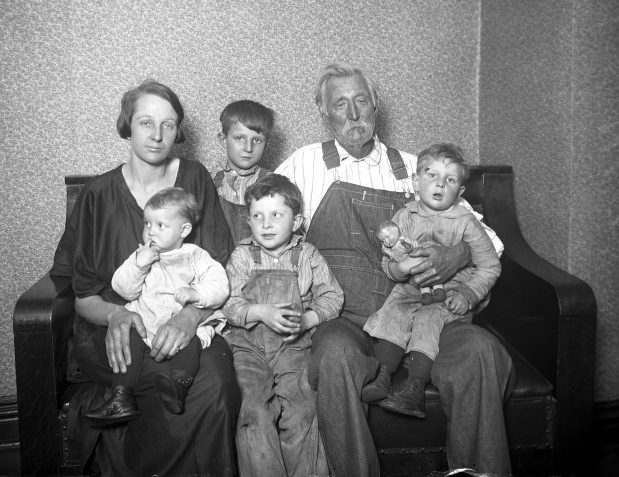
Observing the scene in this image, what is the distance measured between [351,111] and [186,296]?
3.61ft

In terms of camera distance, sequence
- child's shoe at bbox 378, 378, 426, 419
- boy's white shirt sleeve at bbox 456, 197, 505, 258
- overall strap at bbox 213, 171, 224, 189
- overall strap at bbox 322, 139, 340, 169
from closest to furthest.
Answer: child's shoe at bbox 378, 378, 426, 419
boy's white shirt sleeve at bbox 456, 197, 505, 258
overall strap at bbox 322, 139, 340, 169
overall strap at bbox 213, 171, 224, 189

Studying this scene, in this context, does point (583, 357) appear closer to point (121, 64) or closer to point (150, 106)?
point (150, 106)

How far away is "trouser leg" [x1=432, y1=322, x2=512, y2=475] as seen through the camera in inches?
85.0

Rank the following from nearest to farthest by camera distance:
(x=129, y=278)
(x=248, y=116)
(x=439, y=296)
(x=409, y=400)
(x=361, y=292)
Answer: (x=409, y=400)
(x=129, y=278)
(x=439, y=296)
(x=361, y=292)
(x=248, y=116)

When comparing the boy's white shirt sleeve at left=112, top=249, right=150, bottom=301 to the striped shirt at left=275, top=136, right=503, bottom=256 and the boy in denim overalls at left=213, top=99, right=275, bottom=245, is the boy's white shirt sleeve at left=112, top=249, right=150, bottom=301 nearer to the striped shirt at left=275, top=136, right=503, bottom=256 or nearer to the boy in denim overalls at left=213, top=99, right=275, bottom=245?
the boy in denim overalls at left=213, top=99, right=275, bottom=245

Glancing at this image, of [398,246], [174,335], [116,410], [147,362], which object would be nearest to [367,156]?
[398,246]

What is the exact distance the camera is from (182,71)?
3.11m

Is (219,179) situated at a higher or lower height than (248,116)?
lower

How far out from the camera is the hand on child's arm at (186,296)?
222cm

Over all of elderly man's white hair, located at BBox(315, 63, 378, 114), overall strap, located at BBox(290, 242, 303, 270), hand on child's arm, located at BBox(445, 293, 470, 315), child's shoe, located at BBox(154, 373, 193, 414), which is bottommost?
child's shoe, located at BBox(154, 373, 193, 414)

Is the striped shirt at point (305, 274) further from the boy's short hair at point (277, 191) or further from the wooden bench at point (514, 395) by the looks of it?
the wooden bench at point (514, 395)

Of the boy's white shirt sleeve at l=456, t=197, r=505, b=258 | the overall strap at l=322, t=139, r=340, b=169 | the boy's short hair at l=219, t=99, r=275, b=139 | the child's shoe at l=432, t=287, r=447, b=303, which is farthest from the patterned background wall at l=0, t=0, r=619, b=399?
the child's shoe at l=432, t=287, r=447, b=303

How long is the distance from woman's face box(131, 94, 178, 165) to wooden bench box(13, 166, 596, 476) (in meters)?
0.58

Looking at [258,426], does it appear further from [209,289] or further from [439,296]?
[439,296]
